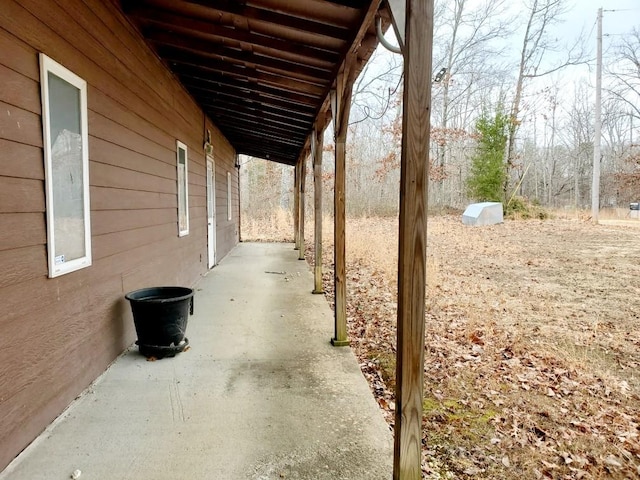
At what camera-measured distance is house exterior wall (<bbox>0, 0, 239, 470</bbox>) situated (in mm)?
1856

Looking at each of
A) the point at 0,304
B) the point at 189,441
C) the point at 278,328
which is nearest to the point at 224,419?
the point at 189,441

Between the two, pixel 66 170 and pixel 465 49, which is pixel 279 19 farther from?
pixel 465 49

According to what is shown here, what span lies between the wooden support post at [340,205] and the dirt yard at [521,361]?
34cm

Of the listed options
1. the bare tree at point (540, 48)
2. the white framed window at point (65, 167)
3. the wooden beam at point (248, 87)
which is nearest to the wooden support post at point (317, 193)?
the wooden beam at point (248, 87)

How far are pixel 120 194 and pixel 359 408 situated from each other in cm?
243

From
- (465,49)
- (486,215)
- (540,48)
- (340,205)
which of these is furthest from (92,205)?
(540,48)

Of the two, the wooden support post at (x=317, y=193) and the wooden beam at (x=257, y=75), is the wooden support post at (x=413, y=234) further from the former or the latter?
the wooden support post at (x=317, y=193)

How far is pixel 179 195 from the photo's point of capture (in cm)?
505

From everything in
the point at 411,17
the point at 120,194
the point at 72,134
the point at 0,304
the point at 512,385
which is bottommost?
the point at 512,385

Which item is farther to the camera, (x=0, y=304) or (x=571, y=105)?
(x=571, y=105)

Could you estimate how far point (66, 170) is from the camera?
2367mm

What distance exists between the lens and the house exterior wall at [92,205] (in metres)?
1.86

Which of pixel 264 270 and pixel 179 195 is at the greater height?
pixel 179 195

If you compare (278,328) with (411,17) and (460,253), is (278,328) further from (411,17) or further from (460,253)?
(460,253)
